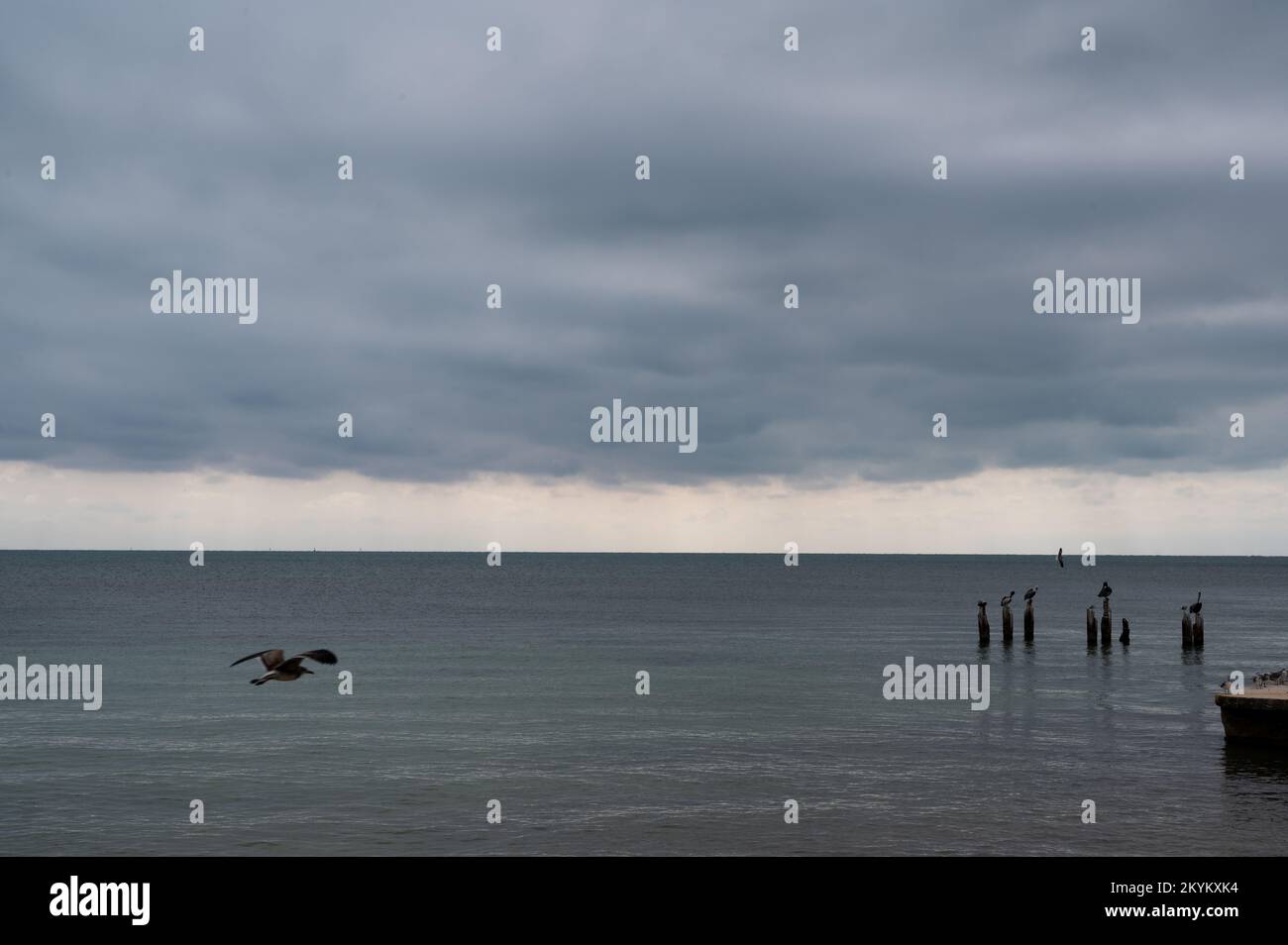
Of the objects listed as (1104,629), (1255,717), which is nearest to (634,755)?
(1255,717)

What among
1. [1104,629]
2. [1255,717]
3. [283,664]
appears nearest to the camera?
[283,664]

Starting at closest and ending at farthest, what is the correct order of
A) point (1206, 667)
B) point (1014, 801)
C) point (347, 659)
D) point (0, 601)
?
point (1014, 801)
point (1206, 667)
point (347, 659)
point (0, 601)

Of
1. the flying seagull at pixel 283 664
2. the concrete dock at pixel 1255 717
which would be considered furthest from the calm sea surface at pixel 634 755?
the flying seagull at pixel 283 664

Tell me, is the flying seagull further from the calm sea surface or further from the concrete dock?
the concrete dock

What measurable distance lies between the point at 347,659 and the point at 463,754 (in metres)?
37.1

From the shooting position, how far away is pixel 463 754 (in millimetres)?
39188

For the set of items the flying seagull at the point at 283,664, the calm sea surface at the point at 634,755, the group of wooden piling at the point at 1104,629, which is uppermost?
the flying seagull at the point at 283,664

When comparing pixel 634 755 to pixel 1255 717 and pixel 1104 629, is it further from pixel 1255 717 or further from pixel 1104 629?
pixel 1104 629

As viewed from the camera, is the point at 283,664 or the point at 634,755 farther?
the point at 634,755

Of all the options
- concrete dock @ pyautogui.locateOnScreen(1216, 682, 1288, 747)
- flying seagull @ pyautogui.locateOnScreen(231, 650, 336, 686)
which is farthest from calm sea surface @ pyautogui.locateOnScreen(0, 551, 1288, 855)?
flying seagull @ pyautogui.locateOnScreen(231, 650, 336, 686)

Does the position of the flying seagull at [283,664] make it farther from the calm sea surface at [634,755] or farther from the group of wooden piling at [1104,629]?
the group of wooden piling at [1104,629]
